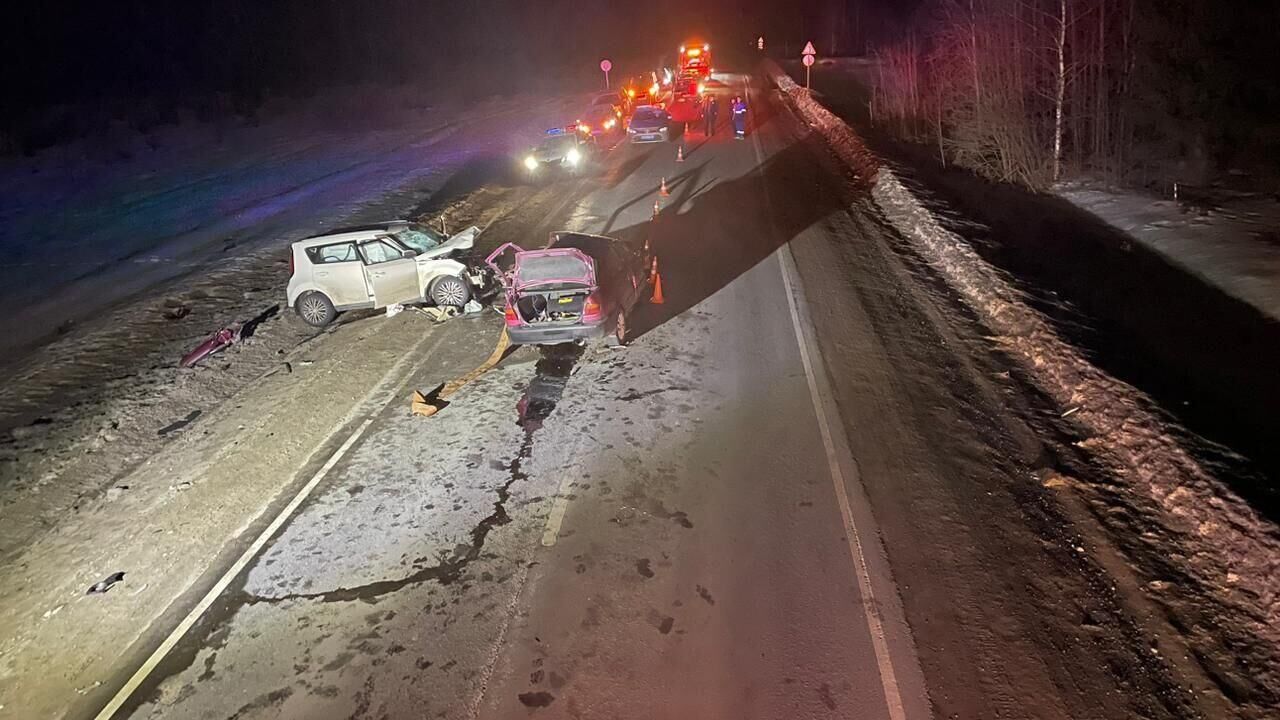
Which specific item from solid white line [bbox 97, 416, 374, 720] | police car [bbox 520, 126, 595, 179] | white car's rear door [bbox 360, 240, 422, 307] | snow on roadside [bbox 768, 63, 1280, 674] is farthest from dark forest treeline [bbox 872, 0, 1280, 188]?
solid white line [bbox 97, 416, 374, 720]

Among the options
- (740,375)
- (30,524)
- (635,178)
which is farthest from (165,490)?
(635,178)

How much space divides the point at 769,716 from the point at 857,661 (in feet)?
2.68

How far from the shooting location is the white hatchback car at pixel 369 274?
12.5m

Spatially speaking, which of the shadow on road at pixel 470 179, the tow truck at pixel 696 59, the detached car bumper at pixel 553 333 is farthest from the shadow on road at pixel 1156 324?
the tow truck at pixel 696 59

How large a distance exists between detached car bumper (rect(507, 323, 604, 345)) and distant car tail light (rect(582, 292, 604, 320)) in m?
0.13

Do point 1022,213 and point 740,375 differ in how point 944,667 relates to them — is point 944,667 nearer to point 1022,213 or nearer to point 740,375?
point 740,375

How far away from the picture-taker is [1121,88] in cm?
1786

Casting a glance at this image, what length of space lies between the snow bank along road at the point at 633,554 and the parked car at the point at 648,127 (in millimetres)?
20068

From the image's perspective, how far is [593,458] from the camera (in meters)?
7.89

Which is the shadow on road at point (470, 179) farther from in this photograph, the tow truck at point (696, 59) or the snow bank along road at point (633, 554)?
the tow truck at point (696, 59)

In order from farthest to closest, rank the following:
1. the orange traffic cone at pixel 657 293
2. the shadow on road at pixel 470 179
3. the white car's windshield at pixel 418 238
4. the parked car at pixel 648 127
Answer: the parked car at pixel 648 127, the shadow on road at pixel 470 179, the white car's windshield at pixel 418 238, the orange traffic cone at pixel 657 293

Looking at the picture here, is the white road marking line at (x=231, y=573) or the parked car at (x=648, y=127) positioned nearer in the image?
the white road marking line at (x=231, y=573)

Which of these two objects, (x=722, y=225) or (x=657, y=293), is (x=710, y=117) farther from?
(x=657, y=293)

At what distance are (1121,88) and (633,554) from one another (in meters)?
18.9
